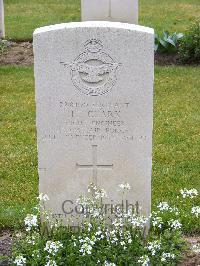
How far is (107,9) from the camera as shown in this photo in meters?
10.1

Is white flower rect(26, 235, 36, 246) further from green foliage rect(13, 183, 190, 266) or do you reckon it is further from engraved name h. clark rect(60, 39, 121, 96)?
engraved name h. clark rect(60, 39, 121, 96)

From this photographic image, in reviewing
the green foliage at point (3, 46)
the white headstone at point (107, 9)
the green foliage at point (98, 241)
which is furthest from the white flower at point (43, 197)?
the green foliage at point (3, 46)

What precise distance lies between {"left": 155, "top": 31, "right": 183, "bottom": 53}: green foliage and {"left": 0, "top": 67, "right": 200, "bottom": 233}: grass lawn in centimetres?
71

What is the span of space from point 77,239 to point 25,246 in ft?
1.17

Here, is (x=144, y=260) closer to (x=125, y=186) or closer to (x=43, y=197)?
(x=125, y=186)

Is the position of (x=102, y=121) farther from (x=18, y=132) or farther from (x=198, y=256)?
(x=18, y=132)

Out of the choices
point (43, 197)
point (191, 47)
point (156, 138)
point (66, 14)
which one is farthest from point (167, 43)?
point (43, 197)

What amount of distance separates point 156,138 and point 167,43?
3901 millimetres

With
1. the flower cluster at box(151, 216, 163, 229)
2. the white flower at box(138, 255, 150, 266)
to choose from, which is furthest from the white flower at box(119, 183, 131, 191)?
the white flower at box(138, 255, 150, 266)

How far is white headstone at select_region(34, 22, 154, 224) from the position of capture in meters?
4.58

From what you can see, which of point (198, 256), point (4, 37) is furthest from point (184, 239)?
point (4, 37)

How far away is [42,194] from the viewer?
487cm

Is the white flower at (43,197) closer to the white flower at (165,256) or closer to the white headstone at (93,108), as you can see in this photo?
the white headstone at (93,108)

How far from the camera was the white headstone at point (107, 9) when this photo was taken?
10.1 meters
